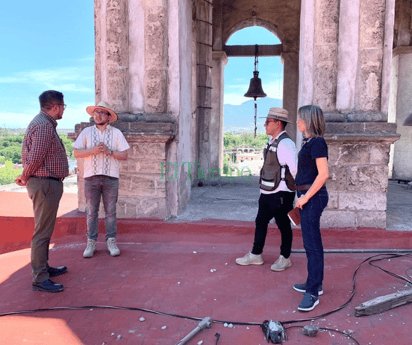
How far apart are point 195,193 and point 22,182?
14.5 feet

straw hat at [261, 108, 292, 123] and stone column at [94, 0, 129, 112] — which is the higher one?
stone column at [94, 0, 129, 112]

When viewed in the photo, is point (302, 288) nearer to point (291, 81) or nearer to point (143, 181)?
point (143, 181)

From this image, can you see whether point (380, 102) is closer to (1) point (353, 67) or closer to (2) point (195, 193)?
(1) point (353, 67)

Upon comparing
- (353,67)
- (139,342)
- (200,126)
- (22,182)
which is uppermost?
(353,67)

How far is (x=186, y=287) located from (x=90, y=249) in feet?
4.80

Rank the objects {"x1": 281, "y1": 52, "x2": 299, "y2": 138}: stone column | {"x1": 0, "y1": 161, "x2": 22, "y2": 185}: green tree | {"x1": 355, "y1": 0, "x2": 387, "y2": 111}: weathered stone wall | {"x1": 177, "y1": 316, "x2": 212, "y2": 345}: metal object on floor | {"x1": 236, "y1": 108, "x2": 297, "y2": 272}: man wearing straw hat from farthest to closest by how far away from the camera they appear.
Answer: {"x1": 0, "y1": 161, "x2": 22, "y2": 185}: green tree → {"x1": 281, "y1": 52, "x2": 299, "y2": 138}: stone column → {"x1": 355, "y1": 0, "x2": 387, "y2": 111}: weathered stone wall → {"x1": 236, "y1": 108, "x2": 297, "y2": 272}: man wearing straw hat → {"x1": 177, "y1": 316, "x2": 212, "y2": 345}: metal object on floor

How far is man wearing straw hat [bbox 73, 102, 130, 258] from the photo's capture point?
173 inches

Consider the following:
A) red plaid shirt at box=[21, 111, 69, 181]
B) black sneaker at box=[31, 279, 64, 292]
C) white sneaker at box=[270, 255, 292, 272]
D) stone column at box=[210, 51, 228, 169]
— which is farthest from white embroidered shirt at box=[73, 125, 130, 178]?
stone column at box=[210, 51, 228, 169]

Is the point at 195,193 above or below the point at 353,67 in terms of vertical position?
below

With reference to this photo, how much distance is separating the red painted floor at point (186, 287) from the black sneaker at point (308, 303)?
5 cm

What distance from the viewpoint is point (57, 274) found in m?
3.98

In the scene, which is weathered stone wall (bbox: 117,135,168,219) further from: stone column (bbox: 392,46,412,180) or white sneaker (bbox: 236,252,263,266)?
stone column (bbox: 392,46,412,180)

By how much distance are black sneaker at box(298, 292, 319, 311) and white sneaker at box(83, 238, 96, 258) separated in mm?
2523

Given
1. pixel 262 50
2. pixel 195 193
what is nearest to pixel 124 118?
pixel 195 193
